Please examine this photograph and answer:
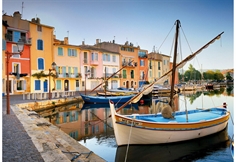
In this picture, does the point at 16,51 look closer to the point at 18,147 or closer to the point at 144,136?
the point at 144,136

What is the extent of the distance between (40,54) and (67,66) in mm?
4427

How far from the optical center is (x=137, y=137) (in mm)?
7180

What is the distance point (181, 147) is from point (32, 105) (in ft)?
36.6

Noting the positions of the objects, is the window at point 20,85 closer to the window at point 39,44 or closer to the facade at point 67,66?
the window at point 39,44

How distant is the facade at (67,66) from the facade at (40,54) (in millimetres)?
1239

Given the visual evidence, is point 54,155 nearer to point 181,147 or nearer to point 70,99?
point 181,147

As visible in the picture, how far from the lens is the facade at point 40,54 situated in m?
24.8

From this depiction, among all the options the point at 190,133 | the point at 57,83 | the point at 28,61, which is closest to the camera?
the point at 190,133

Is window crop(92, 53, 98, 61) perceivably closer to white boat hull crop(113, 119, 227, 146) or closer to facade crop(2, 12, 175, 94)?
facade crop(2, 12, 175, 94)

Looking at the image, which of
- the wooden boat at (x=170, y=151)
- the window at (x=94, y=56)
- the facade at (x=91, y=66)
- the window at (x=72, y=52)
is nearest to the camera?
the wooden boat at (x=170, y=151)

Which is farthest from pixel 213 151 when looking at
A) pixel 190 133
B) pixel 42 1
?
pixel 42 1

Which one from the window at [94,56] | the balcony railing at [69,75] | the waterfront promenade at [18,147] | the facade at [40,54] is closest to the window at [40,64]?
the facade at [40,54]

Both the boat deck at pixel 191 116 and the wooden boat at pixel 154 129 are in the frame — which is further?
the boat deck at pixel 191 116

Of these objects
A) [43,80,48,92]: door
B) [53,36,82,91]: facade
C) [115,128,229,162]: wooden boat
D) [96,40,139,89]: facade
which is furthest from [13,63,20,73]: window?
[115,128,229,162]: wooden boat
